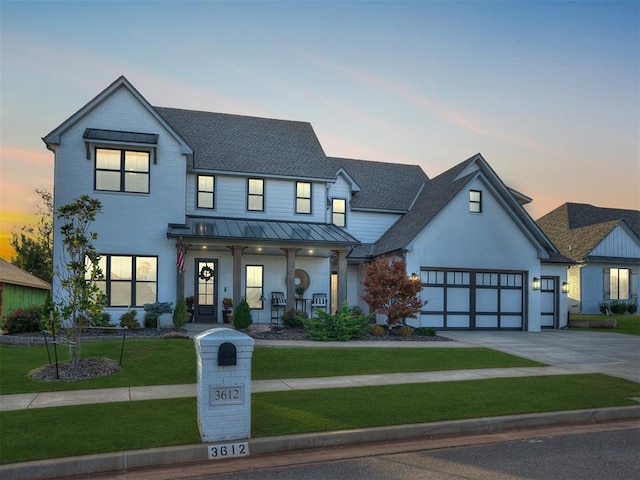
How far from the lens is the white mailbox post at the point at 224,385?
7199mm

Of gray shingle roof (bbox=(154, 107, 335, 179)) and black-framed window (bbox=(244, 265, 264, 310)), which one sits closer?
black-framed window (bbox=(244, 265, 264, 310))

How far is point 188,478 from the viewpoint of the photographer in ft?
20.1

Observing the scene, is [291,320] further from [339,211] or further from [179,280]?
[339,211]

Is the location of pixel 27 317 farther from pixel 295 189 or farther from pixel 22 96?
pixel 295 189

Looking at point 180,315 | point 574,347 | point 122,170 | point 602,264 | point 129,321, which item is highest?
point 122,170

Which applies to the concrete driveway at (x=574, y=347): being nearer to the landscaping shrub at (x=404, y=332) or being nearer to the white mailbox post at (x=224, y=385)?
the landscaping shrub at (x=404, y=332)

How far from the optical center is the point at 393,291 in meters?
19.8

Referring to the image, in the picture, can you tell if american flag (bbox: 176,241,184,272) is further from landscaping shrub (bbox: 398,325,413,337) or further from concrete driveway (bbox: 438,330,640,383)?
concrete driveway (bbox: 438,330,640,383)

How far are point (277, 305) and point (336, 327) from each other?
5617 millimetres

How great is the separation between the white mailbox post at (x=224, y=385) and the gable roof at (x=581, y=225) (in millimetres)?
31246

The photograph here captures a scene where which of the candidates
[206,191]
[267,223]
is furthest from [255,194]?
[206,191]

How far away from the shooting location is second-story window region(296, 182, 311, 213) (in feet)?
80.8

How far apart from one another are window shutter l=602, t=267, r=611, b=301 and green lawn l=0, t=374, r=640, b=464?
25136mm

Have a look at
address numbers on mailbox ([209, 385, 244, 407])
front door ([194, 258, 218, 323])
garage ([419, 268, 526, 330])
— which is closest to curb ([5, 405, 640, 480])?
address numbers on mailbox ([209, 385, 244, 407])
